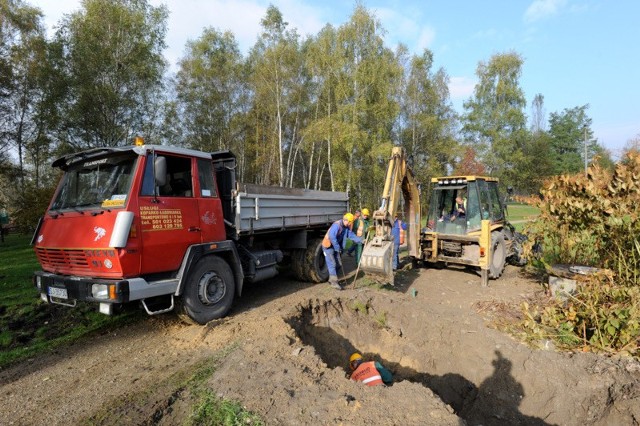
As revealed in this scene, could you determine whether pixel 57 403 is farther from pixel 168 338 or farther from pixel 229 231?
pixel 229 231

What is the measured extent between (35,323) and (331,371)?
479cm

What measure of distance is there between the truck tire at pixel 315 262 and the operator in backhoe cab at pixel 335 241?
0.31 meters

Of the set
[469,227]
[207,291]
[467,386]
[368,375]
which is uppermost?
[469,227]

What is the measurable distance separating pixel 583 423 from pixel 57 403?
203 inches

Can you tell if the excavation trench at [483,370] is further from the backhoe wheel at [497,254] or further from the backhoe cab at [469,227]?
the backhoe wheel at [497,254]

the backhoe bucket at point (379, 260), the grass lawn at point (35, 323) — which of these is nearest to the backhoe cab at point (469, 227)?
the backhoe bucket at point (379, 260)

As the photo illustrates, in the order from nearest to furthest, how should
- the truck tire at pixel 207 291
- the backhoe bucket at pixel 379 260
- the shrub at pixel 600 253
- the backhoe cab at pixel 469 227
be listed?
the shrub at pixel 600 253
the truck tire at pixel 207 291
the backhoe bucket at pixel 379 260
the backhoe cab at pixel 469 227

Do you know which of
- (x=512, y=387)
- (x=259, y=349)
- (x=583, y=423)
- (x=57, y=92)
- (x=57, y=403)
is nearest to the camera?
(x=57, y=403)

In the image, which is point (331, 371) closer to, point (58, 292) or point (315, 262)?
point (58, 292)

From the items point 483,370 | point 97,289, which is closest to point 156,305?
point 97,289

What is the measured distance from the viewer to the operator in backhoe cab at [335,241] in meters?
7.15

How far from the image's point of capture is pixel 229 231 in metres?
5.57

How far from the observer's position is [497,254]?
26.5 ft

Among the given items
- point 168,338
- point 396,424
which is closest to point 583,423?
point 396,424
